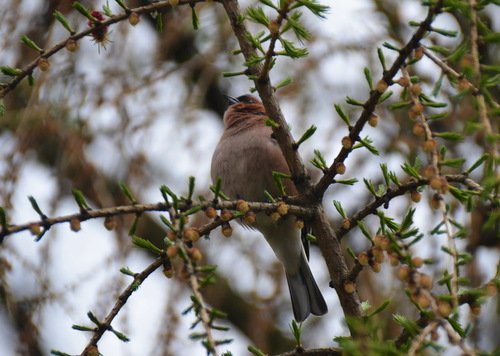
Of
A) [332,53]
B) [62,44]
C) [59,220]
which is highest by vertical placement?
[332,53]

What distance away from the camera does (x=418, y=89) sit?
1.98 m

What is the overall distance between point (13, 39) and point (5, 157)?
33.3 inches

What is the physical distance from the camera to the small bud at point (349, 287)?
2.56m

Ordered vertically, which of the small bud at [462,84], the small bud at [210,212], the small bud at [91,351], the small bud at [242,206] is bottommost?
the small bud at [91,351]

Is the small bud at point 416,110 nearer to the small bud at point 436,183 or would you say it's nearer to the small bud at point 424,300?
the small bud at point 436,183

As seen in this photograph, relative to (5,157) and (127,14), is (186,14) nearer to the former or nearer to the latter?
(5,157)

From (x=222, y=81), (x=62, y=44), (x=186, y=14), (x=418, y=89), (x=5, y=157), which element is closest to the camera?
(x=418, y=89)

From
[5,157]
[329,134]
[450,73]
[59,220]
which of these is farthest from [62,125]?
[450,73]


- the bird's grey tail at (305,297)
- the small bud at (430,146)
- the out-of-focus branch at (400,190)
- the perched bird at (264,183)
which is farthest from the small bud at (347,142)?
the bird's grey tail at (305,297)

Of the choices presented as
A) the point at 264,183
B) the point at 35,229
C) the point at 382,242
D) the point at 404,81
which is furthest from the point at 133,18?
the point at 264,183

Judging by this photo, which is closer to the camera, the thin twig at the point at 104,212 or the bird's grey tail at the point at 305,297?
the thin twig at the point at 104,212

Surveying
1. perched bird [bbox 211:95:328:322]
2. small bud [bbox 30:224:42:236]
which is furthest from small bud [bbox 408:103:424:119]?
perched bird [bbox 211:95:328:322]

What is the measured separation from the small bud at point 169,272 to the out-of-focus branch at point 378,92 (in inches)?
25.4

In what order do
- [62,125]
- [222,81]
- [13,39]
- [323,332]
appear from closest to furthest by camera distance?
[13,39]
[62,125]
[323,332]
[222,81]
